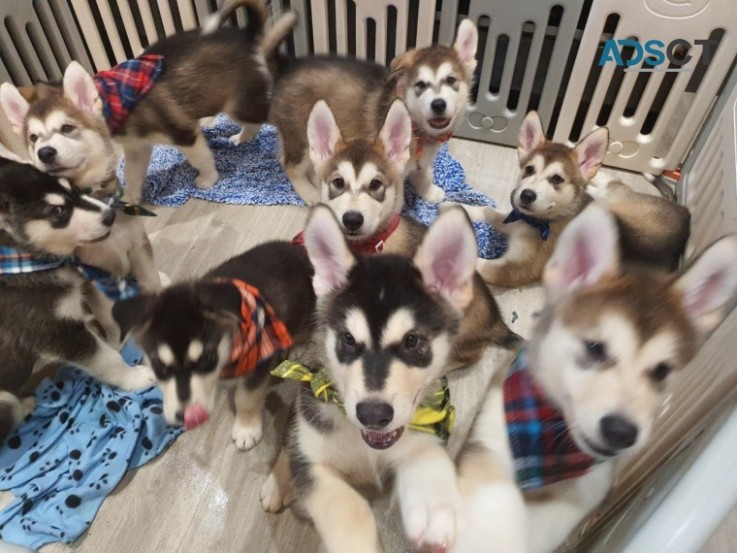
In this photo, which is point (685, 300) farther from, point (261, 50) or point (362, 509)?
point (261, 50)

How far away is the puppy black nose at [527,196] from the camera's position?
85.6 inches

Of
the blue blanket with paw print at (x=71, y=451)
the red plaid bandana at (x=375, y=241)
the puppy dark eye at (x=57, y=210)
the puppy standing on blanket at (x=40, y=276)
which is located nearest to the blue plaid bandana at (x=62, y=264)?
the puppy standing on blanket at (x=40, y=276)

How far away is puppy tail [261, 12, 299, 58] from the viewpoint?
8.78 feet

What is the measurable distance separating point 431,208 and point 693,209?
124 centimetres

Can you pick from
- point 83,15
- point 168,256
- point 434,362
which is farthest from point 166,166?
point 434,362

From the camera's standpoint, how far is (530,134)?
2.32m

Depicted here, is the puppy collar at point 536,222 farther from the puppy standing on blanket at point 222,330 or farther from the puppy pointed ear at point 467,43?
the puppy standing on blanket at point 222,330

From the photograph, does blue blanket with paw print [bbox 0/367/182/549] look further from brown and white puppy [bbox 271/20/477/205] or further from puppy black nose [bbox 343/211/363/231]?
brown and white puppy [bbox 271/20/477/205]

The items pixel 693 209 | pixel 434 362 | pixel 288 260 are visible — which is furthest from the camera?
pixel 693 209

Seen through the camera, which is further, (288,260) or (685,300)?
(288,260)

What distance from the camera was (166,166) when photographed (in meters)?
2.99

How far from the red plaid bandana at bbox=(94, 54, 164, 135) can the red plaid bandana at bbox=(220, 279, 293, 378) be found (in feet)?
4.32

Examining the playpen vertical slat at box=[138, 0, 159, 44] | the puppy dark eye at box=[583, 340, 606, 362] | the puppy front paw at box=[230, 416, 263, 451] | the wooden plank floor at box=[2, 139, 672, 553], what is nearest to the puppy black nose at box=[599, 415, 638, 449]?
the puppy dark eye at box=[583, 340, 606, 362]

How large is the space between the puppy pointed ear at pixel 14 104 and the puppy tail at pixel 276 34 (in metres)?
1.15
